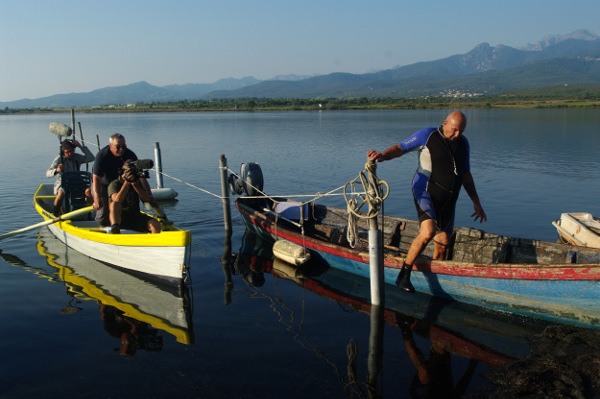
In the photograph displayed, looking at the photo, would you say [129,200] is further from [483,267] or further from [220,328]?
[483,267]

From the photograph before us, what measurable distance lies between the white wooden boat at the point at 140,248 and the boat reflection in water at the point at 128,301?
0.22 meters

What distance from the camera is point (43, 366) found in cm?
605

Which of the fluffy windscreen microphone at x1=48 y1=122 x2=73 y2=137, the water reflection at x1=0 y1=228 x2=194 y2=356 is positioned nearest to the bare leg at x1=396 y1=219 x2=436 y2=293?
the water reflection at x1=0 y1=228 x2=194 y2=356

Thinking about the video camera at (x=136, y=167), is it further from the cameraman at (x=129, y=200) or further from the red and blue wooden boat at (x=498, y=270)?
the red and blue wooden boat at (x=498, y=270)

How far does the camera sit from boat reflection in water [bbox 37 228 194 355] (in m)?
6.91

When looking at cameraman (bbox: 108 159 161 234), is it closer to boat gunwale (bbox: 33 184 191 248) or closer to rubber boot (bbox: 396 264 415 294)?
boat gunwale (bbox: 33 184 191 248)

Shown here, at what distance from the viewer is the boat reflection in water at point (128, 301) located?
22.7ft

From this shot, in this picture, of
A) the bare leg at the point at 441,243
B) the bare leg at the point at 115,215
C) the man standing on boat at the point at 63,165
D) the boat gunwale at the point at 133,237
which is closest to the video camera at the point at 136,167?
the bare leg at the point at 115,215

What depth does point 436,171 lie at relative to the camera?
7.17 m

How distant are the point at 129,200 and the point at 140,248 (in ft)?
3.13

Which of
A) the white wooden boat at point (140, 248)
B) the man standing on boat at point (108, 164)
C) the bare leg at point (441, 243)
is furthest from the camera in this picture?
the man standing on boat at point (108, 164)

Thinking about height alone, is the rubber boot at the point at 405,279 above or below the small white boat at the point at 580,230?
below

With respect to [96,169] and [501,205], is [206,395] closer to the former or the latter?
[96,169]

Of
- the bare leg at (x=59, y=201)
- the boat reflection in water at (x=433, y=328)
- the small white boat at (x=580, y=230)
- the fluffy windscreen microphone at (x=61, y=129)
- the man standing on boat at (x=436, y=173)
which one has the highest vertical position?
the fluffy windscreen microphone at (x=61, y=129)
